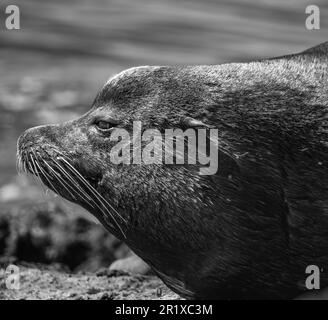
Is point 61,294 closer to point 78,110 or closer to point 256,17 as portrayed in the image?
point 78,110

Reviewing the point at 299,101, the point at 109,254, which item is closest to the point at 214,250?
the point at 299,101

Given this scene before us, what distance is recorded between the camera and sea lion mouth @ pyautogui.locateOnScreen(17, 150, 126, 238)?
279 inches

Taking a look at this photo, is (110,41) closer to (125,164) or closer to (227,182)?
(125,164)

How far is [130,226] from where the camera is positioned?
6.96 metres

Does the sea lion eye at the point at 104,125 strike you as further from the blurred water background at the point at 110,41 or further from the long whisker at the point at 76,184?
the blurred water background at the point at 110,41

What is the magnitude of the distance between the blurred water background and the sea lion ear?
688 centimetres

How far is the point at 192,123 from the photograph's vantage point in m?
6.91

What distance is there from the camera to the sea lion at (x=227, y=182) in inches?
265

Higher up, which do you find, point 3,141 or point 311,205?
point 3,141

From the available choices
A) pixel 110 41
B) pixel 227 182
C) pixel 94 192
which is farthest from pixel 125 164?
pixel 110 41

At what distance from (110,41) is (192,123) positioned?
37.0 ft

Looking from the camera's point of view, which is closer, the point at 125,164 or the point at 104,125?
the point at 125,164
